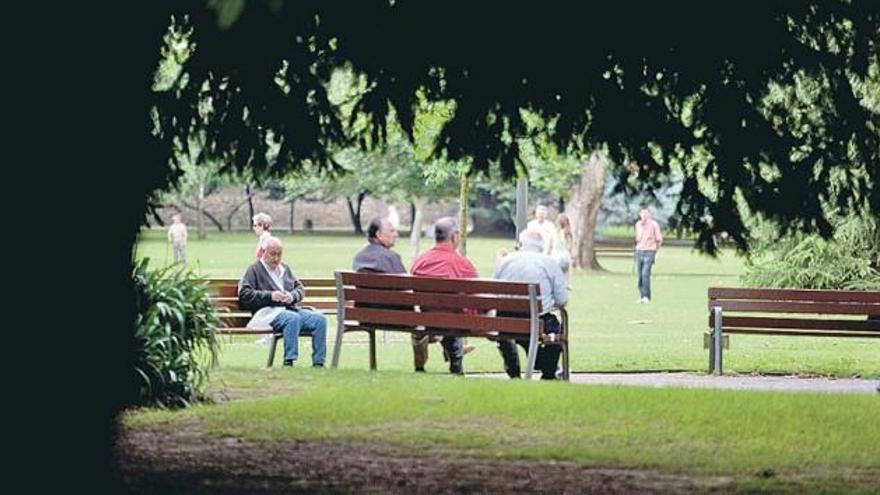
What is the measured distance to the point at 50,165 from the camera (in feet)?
23.0

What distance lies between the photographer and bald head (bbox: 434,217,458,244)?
590 inches

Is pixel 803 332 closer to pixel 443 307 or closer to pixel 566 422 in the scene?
pixel 443 307

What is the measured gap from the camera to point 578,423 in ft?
32.7

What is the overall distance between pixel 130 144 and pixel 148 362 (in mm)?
3426

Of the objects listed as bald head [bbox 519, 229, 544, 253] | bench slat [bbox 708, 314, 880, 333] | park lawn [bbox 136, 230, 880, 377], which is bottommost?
park lawn [bbox 136, 230, 880, 377]

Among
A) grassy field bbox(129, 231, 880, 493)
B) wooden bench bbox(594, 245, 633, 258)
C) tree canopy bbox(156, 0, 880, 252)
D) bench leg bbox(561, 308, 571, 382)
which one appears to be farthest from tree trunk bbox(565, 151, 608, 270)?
tree canopy bbox(156, 0, 880, 252)

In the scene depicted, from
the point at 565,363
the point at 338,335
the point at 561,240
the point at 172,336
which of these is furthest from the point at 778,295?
the point at 561,240

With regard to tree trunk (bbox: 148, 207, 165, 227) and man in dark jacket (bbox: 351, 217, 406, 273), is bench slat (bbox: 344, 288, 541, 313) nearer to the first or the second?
man in dark jacket (bbox: 351, 217, 406, 273)

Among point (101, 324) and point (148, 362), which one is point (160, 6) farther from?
point (148, 362)

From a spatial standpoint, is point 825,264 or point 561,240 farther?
point 825,264

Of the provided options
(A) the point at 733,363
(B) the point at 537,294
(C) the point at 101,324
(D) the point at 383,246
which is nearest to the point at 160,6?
(C) the point at 101,324

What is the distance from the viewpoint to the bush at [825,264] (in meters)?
29.2

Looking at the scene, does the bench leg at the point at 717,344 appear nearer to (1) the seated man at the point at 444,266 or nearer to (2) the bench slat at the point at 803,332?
(2) the bench slat at the point at 803,332

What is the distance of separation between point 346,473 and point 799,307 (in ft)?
28.3
